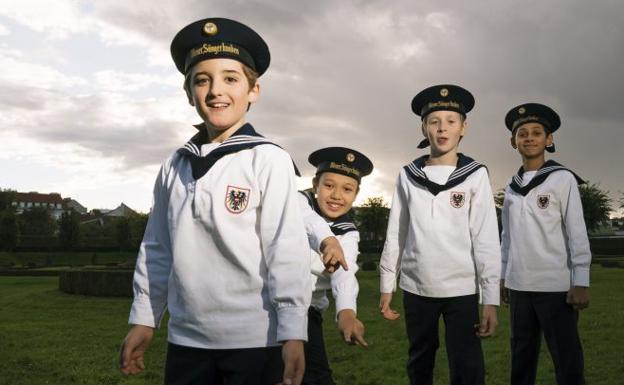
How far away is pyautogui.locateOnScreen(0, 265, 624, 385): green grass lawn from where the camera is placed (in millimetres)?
8645

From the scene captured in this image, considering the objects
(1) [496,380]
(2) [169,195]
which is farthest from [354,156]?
(1) [496,380]

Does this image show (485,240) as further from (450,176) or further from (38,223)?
(38,223)

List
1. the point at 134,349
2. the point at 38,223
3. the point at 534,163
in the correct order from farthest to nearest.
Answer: the point at 38,223
the point at 534,163
the point at 134,349

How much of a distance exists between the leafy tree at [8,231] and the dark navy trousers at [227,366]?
75.8 m

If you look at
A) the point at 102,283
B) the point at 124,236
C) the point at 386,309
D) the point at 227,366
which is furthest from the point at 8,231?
the point at 227,366

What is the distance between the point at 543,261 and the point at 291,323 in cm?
417

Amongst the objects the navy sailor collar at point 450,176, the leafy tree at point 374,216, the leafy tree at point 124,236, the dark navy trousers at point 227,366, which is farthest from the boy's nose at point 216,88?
the leafy tree at point 124,236

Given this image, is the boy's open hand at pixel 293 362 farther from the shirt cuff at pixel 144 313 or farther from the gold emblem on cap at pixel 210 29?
the gold emblem on cap at pixel 210 29

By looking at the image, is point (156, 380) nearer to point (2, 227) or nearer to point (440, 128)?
point (440, 128)

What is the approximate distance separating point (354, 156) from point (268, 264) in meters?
2.19

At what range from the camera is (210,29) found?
11.0ft

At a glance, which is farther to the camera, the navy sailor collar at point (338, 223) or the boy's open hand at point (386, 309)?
the boy's open hand at point (386, 309)

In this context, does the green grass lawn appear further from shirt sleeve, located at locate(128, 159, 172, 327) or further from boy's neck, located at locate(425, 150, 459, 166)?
shirt sleeve, located at locate(128, 159, 172, 327)

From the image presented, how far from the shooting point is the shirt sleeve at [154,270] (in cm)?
339
